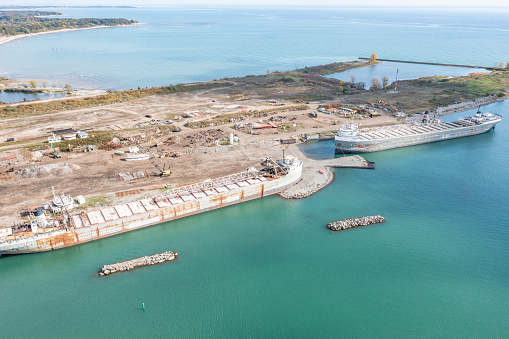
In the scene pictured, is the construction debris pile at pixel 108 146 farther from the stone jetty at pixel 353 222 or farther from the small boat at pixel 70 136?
the stone jetty at pixel 353 222

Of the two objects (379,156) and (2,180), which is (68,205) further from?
(379,156)

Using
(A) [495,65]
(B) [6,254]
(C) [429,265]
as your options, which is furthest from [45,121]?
(A) [495,65]

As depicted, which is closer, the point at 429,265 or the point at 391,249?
the point at 429,265

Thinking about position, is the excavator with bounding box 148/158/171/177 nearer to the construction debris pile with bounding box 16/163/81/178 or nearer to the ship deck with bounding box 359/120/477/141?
the construction debris pile with bounding box 16/163/81/178

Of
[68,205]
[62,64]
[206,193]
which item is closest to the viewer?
[68,205]

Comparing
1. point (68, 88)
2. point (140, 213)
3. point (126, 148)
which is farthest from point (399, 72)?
A: point (140, 213)

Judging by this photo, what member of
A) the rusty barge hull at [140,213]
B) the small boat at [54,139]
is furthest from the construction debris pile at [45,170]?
the rusty barge hull at [140,213]
